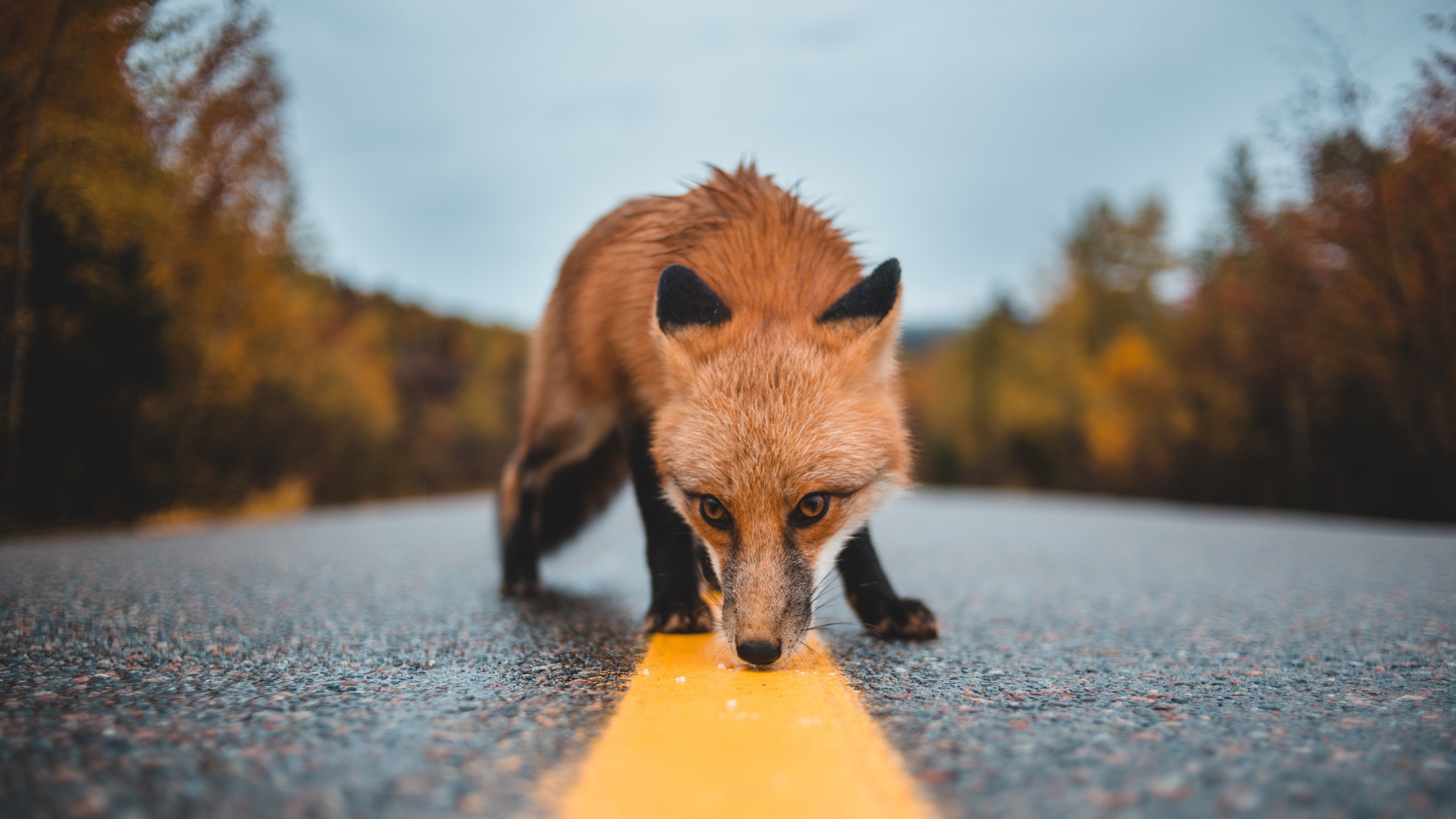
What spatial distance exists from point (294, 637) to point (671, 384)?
1710 mm

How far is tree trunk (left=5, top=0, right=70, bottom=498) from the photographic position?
282 inches

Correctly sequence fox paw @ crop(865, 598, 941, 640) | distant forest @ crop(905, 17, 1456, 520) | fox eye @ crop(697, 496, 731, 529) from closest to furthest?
fox eye @ crop(697, 496, 731, 529) → fox paw @ crop(865, 598, 941, 640) → distant forest @ crop(905, 17, 1456, 520)

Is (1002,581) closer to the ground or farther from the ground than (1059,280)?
closer to the ground

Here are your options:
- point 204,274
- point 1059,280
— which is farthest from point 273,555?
point 1059,280

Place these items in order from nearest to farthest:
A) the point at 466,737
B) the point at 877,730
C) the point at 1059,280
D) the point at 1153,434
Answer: the point at 466,737 < the point at 877,730 < the point at 1153,434 < the point at 1059,280

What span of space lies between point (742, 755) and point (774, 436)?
1.06 metres

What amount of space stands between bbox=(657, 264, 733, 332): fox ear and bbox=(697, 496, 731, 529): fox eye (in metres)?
0.68

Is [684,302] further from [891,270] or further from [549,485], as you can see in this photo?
[549,485]

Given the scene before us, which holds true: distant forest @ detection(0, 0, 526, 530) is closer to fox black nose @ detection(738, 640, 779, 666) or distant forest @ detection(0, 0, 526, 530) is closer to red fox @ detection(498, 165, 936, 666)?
red fox @ detection(498, 165, 936, 666)

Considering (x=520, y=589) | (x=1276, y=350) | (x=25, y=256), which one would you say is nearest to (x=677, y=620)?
(x=520, y=589)

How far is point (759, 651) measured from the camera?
86.7 inches

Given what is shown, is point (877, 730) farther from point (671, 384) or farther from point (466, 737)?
point (671, 384)

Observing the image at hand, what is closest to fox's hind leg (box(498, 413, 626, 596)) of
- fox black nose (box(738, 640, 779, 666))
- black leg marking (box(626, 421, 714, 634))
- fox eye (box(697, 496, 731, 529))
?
black leg marking (box(626, 421, 714, 634))

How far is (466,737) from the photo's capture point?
5.37 ft
